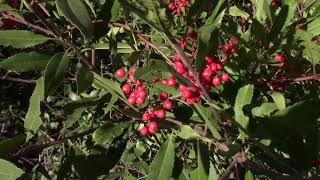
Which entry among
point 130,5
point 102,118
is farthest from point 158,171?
point 130,5

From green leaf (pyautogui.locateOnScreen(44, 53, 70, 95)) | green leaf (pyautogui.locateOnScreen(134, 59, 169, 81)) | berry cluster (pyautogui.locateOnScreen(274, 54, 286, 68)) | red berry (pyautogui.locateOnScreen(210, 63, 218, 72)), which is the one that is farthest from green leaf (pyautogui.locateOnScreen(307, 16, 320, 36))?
green leaf (pyautogui.locateOnScreen(44, 53, 70, 95))

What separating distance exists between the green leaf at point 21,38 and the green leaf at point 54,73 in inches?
6.9

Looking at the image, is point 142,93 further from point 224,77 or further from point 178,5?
point 178,5

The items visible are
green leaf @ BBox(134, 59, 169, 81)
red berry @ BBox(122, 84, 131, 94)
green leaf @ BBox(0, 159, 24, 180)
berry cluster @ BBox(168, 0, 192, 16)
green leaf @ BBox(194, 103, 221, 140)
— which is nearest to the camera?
green leaf @ BBox(134, 59, 169, 81)

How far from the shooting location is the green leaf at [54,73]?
1.35m

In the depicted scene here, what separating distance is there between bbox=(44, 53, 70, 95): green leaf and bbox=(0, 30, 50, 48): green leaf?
0.17 m

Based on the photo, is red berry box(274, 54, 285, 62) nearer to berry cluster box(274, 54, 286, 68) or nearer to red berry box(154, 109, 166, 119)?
berry cluster box(274, 54, 286, 68)

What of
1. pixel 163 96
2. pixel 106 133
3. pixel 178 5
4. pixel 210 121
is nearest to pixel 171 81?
pixel 163 96

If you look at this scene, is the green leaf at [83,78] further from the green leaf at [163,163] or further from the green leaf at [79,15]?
the green leaf at [163,163]

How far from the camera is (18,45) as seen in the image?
1.57m

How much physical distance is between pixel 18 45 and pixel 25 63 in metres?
0.10

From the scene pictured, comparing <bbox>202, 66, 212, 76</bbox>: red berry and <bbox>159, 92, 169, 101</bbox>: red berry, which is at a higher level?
<bbox>202, 66, 212, 76</bbox>: red berry

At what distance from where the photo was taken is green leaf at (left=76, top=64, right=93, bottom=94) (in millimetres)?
1355

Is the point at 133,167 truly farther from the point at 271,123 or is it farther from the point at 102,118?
the point at 271,123
